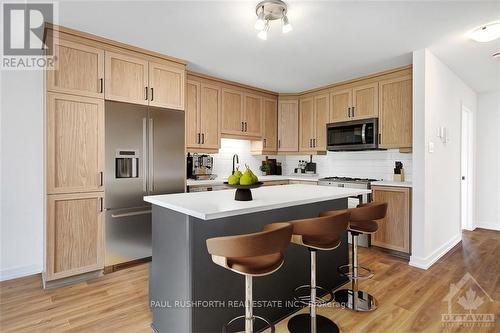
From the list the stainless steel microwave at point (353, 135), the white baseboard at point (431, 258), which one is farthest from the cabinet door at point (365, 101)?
the white baseboard at point (431, 258)

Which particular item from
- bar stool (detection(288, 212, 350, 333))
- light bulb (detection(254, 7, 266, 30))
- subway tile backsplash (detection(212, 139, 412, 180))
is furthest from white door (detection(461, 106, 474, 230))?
light bulb (detection(254, 7, 266, 30))

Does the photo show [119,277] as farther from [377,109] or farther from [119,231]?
[377,109]

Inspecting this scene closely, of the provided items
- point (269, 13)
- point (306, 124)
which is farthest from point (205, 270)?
point (306, 124)

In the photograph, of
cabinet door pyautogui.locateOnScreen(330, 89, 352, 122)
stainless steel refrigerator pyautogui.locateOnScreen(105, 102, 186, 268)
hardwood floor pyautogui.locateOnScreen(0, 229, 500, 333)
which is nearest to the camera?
hardwood floor pyautogui.locateOnScreen(0, 229, 500, 333)

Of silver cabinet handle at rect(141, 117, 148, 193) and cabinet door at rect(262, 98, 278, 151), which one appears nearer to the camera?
silver cabinet handle at rect(141, 117, 148, 193)

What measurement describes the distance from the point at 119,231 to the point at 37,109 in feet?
5.32

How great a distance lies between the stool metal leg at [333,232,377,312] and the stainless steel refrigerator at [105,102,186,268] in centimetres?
214

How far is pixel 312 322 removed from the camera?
1.89 metres

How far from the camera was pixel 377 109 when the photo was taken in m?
3.90

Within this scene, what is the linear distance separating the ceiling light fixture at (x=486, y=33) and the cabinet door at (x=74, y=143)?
380 centimetres

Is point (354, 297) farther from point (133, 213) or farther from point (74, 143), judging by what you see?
point (74, 143)

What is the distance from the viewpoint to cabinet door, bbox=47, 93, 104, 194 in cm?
259

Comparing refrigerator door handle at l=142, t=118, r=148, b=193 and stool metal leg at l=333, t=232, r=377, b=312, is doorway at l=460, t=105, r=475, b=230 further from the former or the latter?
refrigerator door handle at l=142, t=118, r=148, b=193
